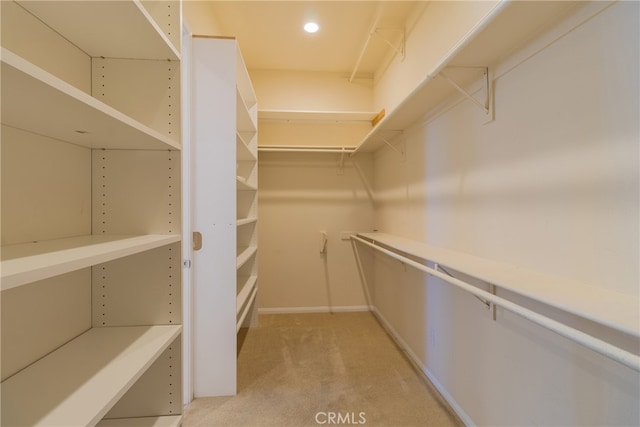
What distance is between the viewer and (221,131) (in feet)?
5.82

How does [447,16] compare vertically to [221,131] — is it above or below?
above

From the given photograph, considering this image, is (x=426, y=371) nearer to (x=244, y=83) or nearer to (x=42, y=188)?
(x=42, y=188)

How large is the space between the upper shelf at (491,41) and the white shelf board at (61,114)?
111 centimetres

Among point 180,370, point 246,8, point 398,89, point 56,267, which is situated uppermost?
point 246,8

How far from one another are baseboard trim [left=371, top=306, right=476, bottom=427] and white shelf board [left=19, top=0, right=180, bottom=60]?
2.19 meters

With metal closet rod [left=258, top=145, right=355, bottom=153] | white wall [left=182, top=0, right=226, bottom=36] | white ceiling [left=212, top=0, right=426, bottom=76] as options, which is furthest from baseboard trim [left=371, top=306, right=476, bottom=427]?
white wall [left=182, top=0, right=226, bottom=36]

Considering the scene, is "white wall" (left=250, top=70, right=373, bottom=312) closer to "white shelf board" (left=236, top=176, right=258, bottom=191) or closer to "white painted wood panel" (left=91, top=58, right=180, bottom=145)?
"white shelf board" (left=236, top=176, right=258, bottom=191)

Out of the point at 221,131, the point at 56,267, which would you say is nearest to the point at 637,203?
the point at 56,267

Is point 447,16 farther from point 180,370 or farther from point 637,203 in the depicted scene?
point 180,370

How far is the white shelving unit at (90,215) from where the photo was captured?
575 mm

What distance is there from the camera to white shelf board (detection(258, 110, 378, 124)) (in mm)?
2826

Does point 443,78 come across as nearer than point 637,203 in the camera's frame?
No

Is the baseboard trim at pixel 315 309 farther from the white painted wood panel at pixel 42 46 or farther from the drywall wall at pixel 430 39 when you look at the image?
the white painted wood panel at pixel 42 46

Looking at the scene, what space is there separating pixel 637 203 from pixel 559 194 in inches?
8.6
